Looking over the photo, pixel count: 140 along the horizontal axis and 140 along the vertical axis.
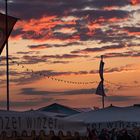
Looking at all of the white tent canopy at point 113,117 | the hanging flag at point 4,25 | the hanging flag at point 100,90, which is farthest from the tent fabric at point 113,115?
the hanging flag at point 100,90

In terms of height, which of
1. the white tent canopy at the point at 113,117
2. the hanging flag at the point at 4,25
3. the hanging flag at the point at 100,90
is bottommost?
the white tent canopy at the point at 113,117

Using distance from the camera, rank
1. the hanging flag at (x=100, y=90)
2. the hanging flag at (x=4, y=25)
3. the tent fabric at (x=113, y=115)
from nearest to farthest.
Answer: the tent fabric at (x=113, y=115), the hanging flag at (x=4, y=25), the hanging flag at (x=100, y=90)

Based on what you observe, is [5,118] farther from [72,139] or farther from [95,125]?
[95,125]

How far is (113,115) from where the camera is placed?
96.5 feet

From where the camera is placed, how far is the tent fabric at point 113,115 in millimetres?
29031

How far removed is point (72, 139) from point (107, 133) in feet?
22.6

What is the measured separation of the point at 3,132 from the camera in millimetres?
23531

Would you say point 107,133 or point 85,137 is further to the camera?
point 107,133

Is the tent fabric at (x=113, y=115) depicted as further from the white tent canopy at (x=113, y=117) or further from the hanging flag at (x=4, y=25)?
the hanging flag at (x=4, y=25)

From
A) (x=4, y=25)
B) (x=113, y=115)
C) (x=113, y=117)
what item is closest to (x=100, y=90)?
(x=4, y=25)

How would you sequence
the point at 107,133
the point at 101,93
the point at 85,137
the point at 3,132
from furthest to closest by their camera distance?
the point at 101,93
the point at 107,133
the point at 85,137
the point at 3,132

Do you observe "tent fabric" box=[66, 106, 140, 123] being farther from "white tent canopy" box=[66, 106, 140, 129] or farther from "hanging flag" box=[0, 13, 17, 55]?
"hanging flag" box=[0, 13, 17, 55]

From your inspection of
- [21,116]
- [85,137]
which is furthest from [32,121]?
[85,137]

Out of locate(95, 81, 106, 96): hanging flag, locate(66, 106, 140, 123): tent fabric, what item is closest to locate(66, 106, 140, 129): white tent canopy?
locate(66, 106, 140, 123): tent fabric
